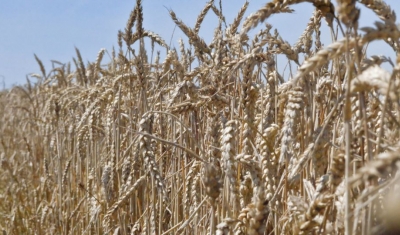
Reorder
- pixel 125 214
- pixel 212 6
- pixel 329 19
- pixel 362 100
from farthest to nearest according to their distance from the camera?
pixel 212 6 → pixel 125 214 → pixel 329 19 → pixel 362 100

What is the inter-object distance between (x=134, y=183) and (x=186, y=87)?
1.84 ft

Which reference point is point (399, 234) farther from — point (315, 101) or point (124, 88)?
point (124, 88)

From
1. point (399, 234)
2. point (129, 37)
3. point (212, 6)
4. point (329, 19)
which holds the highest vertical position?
Answer: point (212, 6)

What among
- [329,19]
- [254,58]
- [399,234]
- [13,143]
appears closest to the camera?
[399,234]

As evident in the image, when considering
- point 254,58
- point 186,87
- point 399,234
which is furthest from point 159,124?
point 399,234

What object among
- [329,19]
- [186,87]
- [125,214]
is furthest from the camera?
[125,214]

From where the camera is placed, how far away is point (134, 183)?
215cm

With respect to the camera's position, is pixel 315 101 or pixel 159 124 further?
pixel 159 124

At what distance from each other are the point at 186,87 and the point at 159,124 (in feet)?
1.43

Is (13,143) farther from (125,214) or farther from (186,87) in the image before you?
(186,87)

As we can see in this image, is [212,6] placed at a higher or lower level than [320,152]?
higher

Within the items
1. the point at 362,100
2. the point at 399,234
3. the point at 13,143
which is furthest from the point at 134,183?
the point at 13,143

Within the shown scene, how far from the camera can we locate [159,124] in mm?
2215

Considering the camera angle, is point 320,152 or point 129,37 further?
point 129,37
